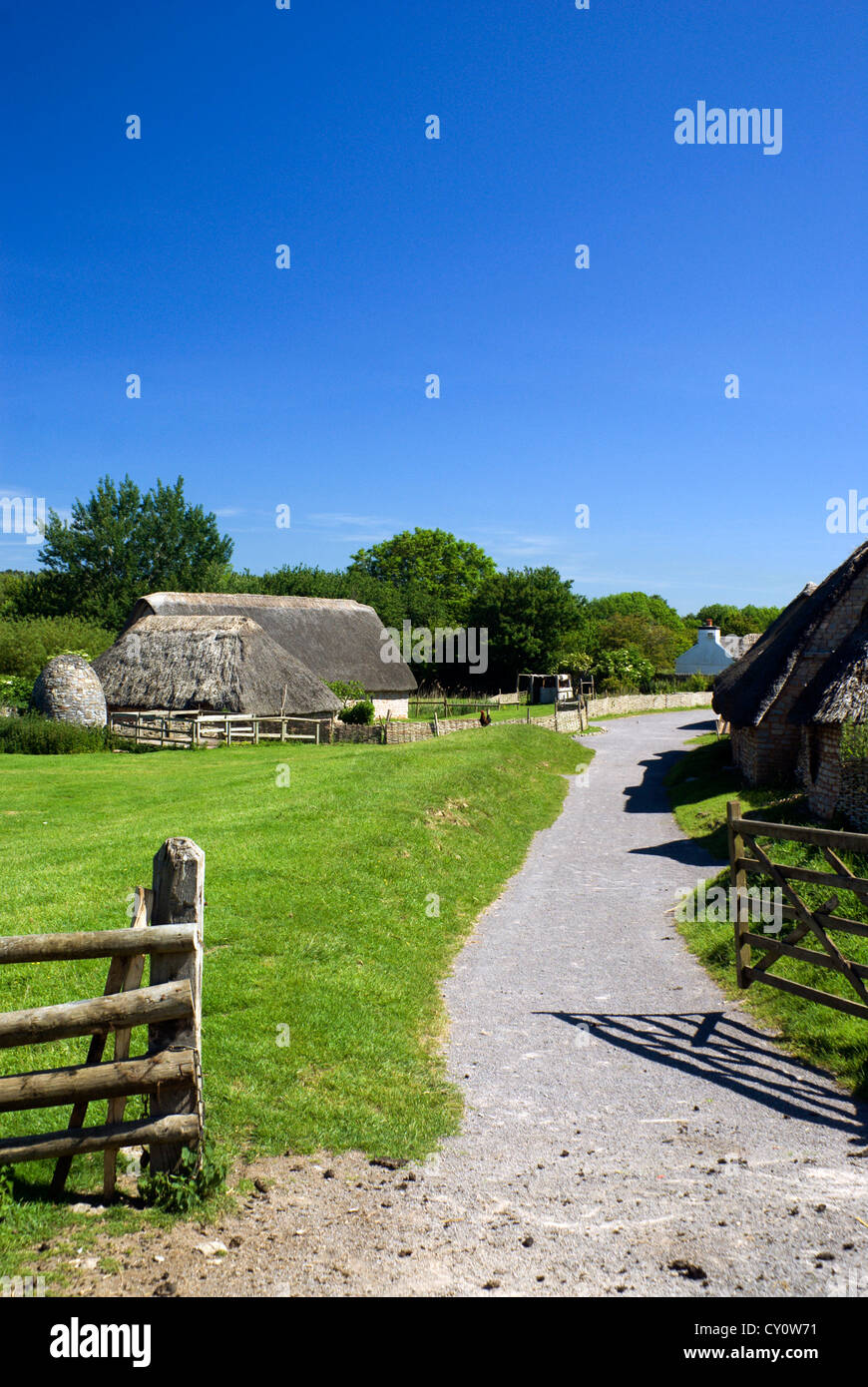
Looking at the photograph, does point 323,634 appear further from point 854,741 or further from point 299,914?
point 299,914

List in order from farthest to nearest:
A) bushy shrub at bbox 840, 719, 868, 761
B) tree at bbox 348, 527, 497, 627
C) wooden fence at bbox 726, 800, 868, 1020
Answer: tree at bbox 348, 527, 497, 627 → bushy shrub at bbox 840, 719, 868, 761 → wooden fence at bbox 726, 800, 868, 1020

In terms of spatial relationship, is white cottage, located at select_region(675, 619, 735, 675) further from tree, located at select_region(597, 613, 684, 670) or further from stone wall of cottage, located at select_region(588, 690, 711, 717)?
stone wall of cottage, located at select_region(588, 690, 711, 717)

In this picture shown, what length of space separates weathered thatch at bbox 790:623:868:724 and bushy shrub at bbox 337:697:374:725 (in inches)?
1006

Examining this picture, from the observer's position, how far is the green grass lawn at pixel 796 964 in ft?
25.7

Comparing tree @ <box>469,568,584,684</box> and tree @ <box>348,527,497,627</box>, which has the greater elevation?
tree @ <box>348,527,497,627</box>

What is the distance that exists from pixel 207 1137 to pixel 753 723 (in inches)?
806

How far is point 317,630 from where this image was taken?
176 ft

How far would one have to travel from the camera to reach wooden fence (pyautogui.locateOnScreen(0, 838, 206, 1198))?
5020 millimetres

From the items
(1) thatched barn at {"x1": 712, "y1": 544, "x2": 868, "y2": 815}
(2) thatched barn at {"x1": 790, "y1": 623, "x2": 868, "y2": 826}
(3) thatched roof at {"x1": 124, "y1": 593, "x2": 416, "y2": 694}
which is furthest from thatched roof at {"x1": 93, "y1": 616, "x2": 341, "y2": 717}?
(2) thatched barn at {"x1": 790, "y1": 623, "x2": 868, "y2": 826}

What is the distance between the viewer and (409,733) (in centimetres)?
3900

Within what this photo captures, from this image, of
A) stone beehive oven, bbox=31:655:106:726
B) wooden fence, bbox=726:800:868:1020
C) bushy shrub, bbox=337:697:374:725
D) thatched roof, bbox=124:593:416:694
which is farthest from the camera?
thatched roof, bbox=124:593:416:694

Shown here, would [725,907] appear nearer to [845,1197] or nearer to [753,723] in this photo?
[845,1197]

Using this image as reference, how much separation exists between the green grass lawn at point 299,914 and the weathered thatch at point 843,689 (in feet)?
22.7
